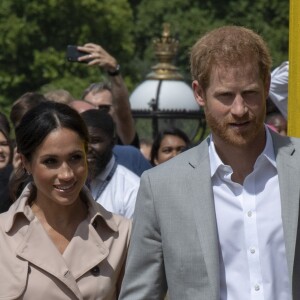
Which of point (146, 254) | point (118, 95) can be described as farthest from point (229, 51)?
point (118, 95)

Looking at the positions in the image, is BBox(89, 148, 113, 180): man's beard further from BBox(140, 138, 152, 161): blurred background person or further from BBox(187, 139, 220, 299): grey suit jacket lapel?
BBox(140, 138, 152, 161): blurred background person

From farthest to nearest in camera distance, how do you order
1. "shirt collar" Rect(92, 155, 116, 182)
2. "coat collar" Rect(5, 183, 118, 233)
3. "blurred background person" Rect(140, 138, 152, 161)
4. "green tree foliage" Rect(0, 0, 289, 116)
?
"green tree foliage" Rect(0, 0, 289, 116) → "blurred background person" Rect(140, 138, 152, 161) → "shirt collar" Rect(92, 155, 116, 182) → "coat collar" Rect(5, 183, 118, 233)

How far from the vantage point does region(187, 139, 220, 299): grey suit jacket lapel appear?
15.6 feet

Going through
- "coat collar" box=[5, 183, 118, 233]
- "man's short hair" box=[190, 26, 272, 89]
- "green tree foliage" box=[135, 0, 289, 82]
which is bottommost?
"green tree foliage" box=[135, 0, 289, 82]

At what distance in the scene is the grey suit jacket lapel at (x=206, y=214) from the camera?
4758mm

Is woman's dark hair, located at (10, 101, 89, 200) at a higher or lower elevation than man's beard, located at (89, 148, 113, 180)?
higher

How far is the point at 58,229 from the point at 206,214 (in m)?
1.09

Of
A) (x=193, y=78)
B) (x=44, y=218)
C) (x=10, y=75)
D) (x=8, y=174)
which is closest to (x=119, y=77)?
(x=8, y=174)

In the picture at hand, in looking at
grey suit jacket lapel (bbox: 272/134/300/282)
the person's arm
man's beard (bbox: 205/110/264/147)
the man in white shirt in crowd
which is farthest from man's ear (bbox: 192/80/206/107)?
the person's arm

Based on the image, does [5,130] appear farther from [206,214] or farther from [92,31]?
[92,31]

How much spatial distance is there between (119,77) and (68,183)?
432 centimetres

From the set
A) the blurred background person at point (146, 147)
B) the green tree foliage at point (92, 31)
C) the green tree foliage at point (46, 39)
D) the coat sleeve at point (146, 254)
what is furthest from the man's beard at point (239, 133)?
the green tree foliage at point (46, 39)

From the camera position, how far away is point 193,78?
4.99 m

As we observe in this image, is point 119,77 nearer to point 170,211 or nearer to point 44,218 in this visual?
point 44,218
